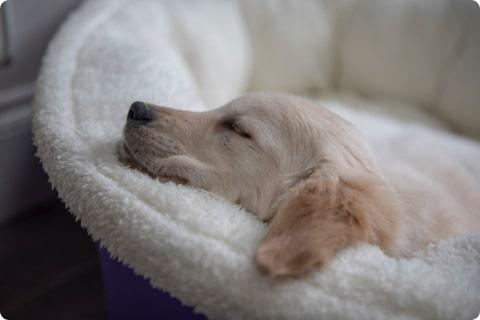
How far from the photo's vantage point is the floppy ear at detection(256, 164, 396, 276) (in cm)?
99

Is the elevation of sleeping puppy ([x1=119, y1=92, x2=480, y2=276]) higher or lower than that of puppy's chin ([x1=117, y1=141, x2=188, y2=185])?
higher

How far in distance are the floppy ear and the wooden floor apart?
0.85 meters

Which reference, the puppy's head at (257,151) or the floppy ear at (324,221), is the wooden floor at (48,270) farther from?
the floppy ear at (324,221)

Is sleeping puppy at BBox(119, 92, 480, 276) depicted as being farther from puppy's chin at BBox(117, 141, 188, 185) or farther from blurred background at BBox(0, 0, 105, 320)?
blurred background at BBox(0, 0, 105, 320)

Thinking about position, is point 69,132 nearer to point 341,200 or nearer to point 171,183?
point 171,183

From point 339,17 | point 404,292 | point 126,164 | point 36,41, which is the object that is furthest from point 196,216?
point 339,17

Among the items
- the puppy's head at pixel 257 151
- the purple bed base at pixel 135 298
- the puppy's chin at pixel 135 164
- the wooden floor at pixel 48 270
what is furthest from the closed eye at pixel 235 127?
the wooden floor at pixel 48 270

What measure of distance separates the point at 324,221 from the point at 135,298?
1.65 feet

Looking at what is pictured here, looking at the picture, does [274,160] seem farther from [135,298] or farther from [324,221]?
[135,298]

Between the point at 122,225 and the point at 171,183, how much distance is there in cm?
14

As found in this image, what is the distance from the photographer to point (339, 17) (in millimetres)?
2338

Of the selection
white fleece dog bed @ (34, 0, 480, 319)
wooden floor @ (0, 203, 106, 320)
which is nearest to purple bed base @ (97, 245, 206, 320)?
white fleece dog bed @ (34, 0, 480, 319)

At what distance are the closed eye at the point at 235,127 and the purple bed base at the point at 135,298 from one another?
370 mm

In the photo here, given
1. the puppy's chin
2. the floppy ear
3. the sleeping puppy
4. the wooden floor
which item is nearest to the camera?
the floppy ear
